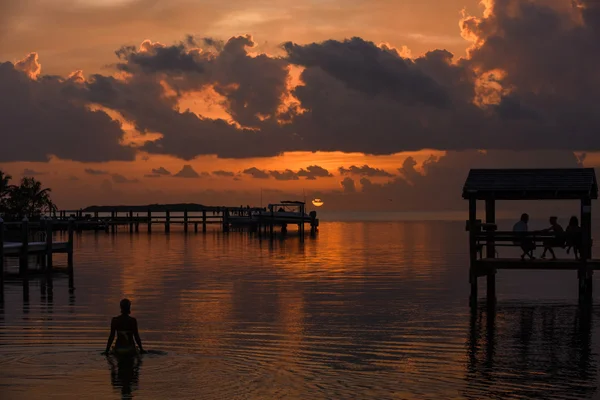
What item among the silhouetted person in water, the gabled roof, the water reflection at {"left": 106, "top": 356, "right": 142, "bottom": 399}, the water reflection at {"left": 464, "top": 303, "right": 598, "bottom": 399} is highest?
the gabled roof

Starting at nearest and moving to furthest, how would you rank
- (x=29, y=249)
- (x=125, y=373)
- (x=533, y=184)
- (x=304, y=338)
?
(x=125, y=373) < (x=304, y=338) < (x=533, y=184) < (x=29, y=249)

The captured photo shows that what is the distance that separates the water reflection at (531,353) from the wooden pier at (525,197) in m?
1.47

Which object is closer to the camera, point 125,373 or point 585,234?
point 125,373

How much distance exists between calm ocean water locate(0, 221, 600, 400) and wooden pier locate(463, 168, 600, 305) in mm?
1543

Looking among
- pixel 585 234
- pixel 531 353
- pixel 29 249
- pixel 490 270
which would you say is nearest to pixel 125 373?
pixel 531 353

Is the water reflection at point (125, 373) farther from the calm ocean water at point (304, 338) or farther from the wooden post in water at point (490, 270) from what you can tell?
the wooden post in water at point (490, 270)

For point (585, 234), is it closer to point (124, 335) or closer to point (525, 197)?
point (525, 197)

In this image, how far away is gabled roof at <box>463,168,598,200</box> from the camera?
28.7 m

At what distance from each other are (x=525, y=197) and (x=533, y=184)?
1.70 feet

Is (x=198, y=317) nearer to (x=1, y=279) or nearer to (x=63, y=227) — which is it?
(x=1, y=279)

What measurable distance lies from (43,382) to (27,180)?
233ft

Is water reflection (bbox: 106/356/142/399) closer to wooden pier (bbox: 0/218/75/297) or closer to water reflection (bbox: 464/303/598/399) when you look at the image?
water reflection (bbox: 464/303/598/399)

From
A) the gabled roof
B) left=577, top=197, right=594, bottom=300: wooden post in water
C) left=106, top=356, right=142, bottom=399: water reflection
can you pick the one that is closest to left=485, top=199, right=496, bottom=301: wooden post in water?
the gabled roof

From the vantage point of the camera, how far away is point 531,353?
66.4 ft
